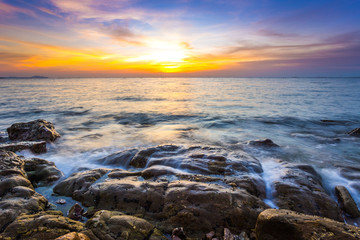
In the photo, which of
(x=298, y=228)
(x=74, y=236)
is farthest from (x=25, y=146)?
(x=298, y=228)

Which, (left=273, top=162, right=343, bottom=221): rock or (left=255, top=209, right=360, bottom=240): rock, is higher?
(left=255, top=209, right=360, bottom=240): rock

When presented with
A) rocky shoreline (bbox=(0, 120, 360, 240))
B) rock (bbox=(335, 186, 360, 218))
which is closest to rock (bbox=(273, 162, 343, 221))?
rocky shoreline (bbox=(0, 120, 360, 240))

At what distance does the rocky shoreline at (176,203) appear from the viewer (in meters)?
2.98

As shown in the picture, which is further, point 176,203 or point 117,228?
point 176,203

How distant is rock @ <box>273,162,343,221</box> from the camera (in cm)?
426

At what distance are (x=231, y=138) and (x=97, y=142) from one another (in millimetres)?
7122

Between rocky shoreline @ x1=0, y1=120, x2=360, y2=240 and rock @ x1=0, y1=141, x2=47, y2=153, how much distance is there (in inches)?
74.2

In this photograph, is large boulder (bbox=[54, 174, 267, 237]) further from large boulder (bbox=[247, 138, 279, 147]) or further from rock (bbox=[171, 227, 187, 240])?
large boulder (bbox=[247, 138, 279, 147])

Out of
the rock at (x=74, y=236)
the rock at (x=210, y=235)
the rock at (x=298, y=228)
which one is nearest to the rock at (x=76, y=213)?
the rock at (x=74, y=236)

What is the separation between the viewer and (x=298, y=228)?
2832 mm

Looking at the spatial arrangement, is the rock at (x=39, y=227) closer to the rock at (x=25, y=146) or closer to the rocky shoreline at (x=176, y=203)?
the rocky shoreline at (x=176, y=203)

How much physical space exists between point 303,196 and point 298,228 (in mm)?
2129

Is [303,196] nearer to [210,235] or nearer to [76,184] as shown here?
[210,235]

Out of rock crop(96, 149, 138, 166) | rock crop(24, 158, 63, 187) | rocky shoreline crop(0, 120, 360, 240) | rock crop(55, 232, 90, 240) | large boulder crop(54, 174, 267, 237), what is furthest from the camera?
rock crop(96, 149, 138, 166)
